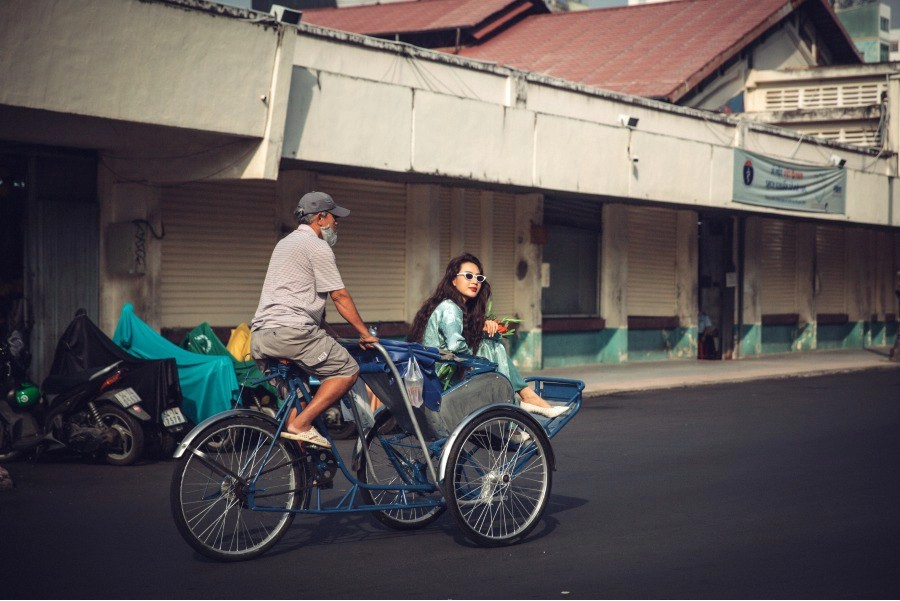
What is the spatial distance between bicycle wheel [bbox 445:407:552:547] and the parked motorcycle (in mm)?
4269

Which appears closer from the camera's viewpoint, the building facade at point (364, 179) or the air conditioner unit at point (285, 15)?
the building facade at point (364, 179)

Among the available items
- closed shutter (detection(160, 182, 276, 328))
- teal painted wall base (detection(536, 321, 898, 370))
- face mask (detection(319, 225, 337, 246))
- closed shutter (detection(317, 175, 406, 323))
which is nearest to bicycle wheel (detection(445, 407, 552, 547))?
face mask (detection(319, 225, 337, 246))

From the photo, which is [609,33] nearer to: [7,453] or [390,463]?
[7,453]

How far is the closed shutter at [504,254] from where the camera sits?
2012 cm

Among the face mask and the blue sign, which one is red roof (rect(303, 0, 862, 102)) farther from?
the face mask

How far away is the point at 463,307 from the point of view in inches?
297

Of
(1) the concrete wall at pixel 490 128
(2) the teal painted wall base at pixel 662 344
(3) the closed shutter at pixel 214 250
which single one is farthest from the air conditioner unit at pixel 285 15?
(2) the teal painted wall base at pixel 662 344

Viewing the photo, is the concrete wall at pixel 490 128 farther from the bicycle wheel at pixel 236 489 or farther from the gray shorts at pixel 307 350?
the bicycle wheel at pixel 236 489

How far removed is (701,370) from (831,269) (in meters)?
11.1

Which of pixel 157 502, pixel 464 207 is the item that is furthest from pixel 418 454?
pixel 464 207

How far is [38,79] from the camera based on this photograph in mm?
11773

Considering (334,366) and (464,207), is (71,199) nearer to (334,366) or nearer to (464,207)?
(464,207)

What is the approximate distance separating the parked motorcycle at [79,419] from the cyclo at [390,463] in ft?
12.3

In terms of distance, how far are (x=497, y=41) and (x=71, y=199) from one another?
21.0 m
